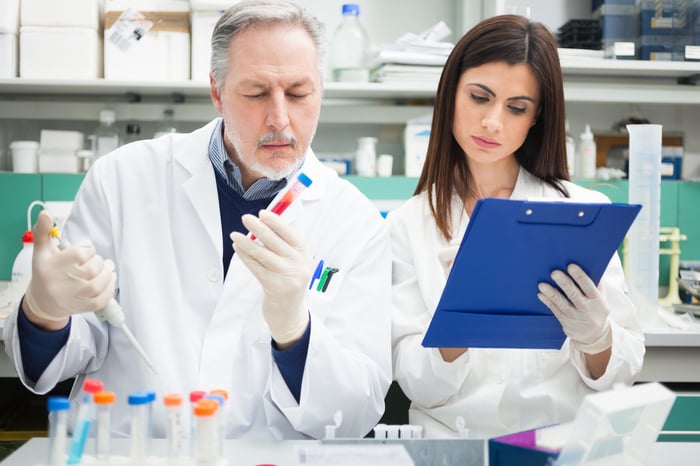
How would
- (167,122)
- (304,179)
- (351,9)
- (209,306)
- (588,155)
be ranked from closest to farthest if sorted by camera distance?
(304,179)
(209,306)
(351,9)
(588,155)
(167,122)

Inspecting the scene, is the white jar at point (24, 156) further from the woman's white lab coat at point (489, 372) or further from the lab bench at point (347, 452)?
the lab bench at point (347, 452)

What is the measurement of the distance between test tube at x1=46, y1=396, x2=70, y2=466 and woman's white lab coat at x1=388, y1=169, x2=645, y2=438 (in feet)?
2.39

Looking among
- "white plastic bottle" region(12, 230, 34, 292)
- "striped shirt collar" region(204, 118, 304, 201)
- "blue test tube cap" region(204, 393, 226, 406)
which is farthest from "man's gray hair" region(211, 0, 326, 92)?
"white plastic bottle" region(12, 230, 34, 292)

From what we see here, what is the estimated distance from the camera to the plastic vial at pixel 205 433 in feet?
2.93

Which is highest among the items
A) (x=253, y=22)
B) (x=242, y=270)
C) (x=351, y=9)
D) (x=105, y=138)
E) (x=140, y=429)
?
(x=351, y=9)

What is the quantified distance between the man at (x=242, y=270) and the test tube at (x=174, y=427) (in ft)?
1.05

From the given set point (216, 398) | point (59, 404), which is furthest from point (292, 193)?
point (59, 404)

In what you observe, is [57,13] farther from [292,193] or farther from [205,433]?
[205,433]

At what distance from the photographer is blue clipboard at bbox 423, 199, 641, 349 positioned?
1112mm

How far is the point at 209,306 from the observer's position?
1.43 metres

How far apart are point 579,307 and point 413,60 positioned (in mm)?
1470

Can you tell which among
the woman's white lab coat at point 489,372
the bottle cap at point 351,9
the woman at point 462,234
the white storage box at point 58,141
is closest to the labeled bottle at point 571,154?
the bottle cap at point 351,9

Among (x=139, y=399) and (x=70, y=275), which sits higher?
(x=70, y=275)

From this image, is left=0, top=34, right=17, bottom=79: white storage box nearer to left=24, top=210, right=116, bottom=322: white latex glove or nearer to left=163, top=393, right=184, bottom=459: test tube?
left=24, top=210, right=116, bottom=322: white latex glove
